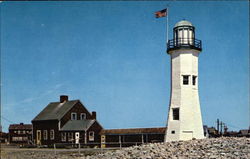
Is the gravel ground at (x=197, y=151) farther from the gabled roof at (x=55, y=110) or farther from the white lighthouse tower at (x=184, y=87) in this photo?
the gabled roof at (x=55, y=110)

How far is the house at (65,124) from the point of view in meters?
34.1

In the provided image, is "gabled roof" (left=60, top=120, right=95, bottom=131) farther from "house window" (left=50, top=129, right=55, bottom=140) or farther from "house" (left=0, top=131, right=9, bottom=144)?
"house" (left=0, top=131, right=9, bottom=144)

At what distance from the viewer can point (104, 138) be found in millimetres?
32906

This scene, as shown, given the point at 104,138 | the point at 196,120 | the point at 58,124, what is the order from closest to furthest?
the point at 196,120 → the point at 104,138 → the point at 58,124

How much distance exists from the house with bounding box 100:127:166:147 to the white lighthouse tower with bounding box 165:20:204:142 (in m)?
5.19

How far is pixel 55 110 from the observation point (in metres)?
38.5

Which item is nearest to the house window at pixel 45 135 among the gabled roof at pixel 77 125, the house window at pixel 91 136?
the gabled roof at pixel 77 125

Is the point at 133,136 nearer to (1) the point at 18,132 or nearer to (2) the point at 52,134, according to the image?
(2) the point at 52,134

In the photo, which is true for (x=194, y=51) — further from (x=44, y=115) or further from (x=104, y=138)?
(x=44, y=115)

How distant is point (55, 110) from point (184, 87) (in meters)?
21.1

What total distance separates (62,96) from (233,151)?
28.8 metres

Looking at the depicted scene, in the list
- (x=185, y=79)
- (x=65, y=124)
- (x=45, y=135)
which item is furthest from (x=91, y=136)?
(x=185, y=79)

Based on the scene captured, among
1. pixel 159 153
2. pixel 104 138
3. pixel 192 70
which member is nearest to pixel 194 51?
pixel 192 70

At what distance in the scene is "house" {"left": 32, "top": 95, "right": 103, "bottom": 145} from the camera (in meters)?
34.1
